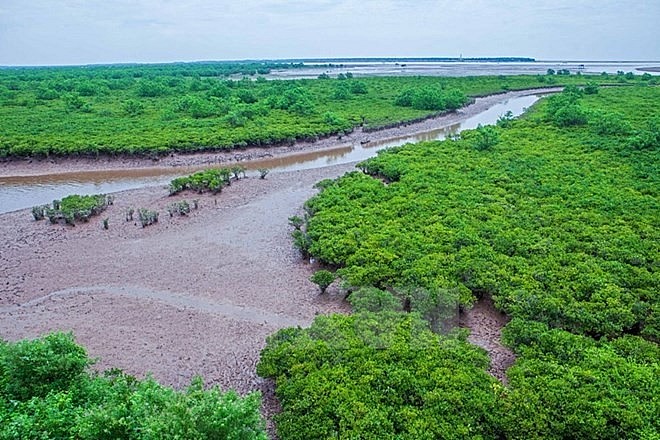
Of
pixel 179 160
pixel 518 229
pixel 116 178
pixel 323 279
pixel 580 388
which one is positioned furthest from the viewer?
pixel 179 160

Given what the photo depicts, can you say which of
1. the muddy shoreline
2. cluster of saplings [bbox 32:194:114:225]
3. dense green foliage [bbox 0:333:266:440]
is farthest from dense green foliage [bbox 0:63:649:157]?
dense green foliage [bbox 0:333:266:440]

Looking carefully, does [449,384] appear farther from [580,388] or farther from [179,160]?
[179,160]

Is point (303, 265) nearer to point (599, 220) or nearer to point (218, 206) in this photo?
point (218, 206)

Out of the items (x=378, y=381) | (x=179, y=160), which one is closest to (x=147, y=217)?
(x=179, y=160)

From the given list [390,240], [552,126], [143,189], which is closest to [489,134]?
[552,126]

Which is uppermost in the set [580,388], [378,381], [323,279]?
[323,279]

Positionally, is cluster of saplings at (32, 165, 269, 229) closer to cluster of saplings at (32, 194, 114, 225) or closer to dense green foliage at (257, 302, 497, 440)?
cluster of saplings at (32, 194, 114, 225)
